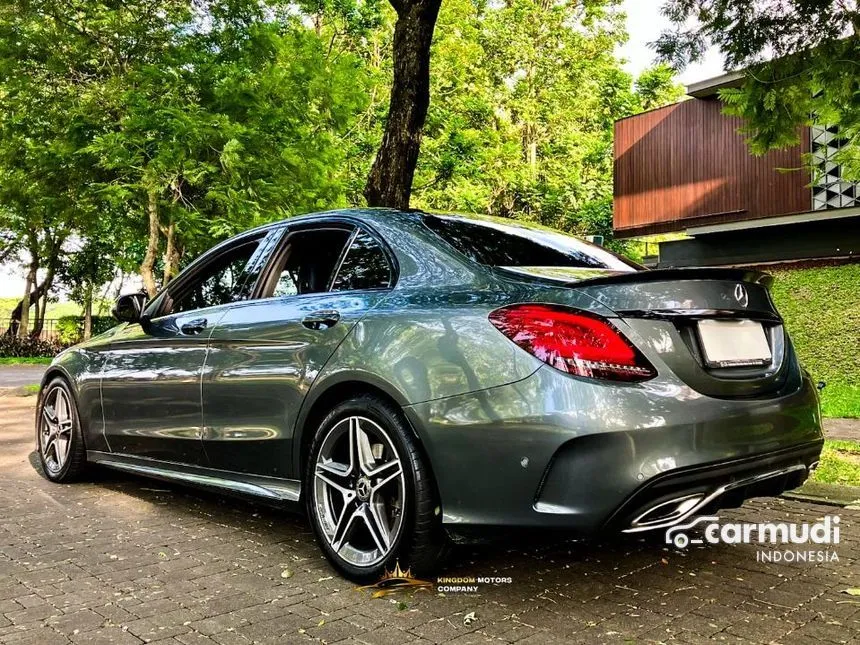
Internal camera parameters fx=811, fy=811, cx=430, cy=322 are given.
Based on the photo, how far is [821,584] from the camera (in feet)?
10.7

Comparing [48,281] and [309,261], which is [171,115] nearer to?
[309,261]

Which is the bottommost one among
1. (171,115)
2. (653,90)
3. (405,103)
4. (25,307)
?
(25,307)

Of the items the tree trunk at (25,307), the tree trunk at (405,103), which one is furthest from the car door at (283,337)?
the tree trunk at (25,307)

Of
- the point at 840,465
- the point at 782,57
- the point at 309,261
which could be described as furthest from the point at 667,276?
the point at 782,57

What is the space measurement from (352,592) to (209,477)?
1.25m

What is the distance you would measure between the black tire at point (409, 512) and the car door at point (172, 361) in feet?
4.02

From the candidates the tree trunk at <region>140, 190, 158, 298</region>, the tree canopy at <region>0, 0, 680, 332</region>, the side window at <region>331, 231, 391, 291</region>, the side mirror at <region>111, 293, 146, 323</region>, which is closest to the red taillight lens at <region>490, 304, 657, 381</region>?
the side window at <region>331, 231, 391, 291</region>

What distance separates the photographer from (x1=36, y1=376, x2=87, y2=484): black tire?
17.3ft

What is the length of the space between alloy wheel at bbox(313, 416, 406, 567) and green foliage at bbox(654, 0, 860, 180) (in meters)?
5.28

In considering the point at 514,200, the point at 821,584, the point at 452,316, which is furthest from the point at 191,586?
Result: the point at 514,200

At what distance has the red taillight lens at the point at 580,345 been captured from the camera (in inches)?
108

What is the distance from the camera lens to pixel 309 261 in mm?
4062

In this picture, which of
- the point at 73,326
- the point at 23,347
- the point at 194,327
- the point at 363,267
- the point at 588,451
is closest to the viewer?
the point at 588,451

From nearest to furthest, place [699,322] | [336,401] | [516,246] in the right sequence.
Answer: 1. [699,322]
2. [336,401]
3. [516,246]
